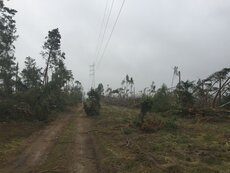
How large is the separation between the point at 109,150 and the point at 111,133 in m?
5.81

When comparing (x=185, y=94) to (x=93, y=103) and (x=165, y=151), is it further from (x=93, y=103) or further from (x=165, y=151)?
(x=165, y=151)

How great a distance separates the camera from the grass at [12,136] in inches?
559

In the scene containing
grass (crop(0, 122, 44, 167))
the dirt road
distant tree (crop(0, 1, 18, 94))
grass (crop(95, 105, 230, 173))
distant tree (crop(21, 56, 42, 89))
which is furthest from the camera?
distant tree (crop(21, 56, 42, 89))

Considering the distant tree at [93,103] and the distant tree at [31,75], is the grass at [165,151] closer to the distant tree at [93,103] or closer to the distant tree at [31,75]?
the distant tree at [93,103]

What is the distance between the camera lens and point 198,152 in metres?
12.9

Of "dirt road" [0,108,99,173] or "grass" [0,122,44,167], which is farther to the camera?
"grass" [0,122,44,167]

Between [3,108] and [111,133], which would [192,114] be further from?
[3,108]

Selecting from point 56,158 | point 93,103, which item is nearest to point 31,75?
point 93,103

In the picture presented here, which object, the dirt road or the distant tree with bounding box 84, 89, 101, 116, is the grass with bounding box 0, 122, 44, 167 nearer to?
the dirt road

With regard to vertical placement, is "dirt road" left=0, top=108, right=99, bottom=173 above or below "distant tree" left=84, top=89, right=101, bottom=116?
below

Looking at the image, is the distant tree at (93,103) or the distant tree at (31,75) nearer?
the distant tree at (93,103)

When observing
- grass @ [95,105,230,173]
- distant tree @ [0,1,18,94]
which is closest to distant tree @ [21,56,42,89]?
distant tree @ [0,1,18,94]

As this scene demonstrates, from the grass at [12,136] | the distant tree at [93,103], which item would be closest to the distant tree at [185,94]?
the distant tree at [93,103]

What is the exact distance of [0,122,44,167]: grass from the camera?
14.2 m
